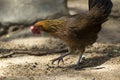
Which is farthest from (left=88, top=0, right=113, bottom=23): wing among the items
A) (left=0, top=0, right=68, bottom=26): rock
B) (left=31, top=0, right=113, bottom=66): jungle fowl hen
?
(left=0, top=0, right=68, bottom=26): rock

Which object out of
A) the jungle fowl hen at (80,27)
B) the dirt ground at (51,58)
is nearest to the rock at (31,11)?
the dirt ground at (51,58)

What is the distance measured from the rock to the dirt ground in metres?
0.27

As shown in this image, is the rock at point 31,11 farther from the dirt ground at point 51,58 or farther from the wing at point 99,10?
the wing at point 99,10

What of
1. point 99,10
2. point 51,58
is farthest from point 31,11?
point 99,10

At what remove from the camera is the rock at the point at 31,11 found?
759 centimetres

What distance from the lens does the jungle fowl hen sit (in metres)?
5.55

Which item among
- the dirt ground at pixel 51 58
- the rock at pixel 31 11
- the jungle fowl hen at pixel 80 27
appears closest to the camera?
the dirt ground at pixel 51 58

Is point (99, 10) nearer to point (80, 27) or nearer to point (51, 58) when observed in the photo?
point (80, 27)

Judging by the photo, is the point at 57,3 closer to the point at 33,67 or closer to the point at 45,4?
the point at 45,4

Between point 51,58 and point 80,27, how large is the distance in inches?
34.6

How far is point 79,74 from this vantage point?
5.31 m

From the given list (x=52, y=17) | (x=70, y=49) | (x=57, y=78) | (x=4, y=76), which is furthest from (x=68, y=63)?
(x=52, y=17)

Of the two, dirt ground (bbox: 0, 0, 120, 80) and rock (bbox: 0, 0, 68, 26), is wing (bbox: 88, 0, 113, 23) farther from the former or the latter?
rock (bbox: 0, 0, 68, 26)

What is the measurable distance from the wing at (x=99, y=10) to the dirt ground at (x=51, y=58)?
0.68 m
